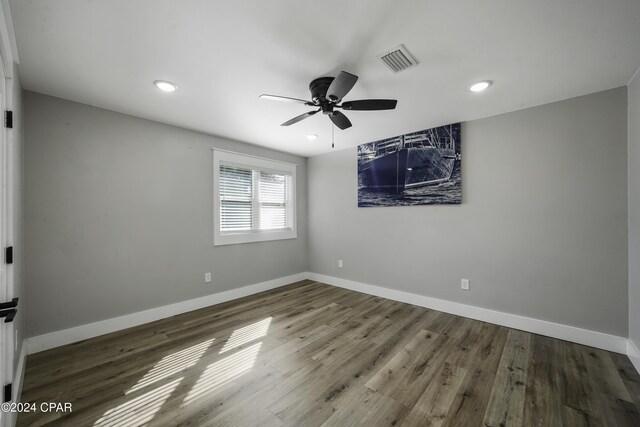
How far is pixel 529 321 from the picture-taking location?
2.78 metres

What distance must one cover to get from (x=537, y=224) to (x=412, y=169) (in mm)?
1568

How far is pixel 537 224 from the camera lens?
2750mm

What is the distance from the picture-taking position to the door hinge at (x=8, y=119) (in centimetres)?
162

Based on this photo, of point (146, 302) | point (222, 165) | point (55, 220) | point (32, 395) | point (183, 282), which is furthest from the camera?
point (222, 165)

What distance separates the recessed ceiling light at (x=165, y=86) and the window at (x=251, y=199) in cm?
139

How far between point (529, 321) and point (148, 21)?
436 centimetres

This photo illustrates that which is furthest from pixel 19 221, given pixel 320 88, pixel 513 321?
pixel 513 321

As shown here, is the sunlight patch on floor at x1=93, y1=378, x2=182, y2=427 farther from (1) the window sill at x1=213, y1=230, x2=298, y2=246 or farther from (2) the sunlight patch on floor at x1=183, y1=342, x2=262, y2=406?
(1) the window sill at x1=213, y1=230, x2=298, y2=246

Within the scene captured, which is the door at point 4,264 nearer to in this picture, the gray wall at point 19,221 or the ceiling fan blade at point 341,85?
the gray wall at point 19,221

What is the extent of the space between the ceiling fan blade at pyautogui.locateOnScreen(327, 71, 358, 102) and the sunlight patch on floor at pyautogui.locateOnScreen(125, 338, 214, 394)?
261 centimetres

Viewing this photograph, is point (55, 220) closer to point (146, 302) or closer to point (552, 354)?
point (146, 302)

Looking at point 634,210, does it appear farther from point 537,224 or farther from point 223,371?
point 223,371

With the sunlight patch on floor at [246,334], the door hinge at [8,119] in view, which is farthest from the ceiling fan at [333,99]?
the sunlight patch on floor at [246,334]

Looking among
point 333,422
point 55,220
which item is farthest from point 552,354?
point 55,220
